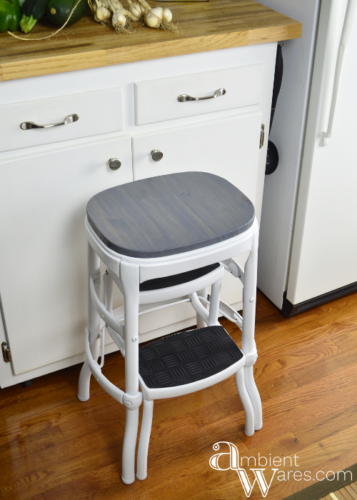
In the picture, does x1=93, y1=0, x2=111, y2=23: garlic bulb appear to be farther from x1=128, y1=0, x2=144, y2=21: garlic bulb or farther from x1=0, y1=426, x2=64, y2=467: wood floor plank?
x1=0, y1=426, x2=64, y2=467: wood floor plank

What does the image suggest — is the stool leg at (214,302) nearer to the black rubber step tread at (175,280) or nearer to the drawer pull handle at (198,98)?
the black rubber step tread at (175,280)

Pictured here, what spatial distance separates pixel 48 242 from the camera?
1.43 meters

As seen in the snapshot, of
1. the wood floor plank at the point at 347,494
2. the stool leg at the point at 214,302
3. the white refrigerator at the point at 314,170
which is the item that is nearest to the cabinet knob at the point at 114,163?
the stool leg at the point at 214,302

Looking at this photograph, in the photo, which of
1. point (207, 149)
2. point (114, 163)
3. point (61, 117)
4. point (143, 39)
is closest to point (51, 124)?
point (61, 117)

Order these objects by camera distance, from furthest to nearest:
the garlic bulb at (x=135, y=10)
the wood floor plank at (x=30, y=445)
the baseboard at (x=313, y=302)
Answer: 1. the baseboard at (x=313, y=302)
2. the wood floor plank at (x=30, y=445)
3. the garlic bulb at (x=135, y=10)

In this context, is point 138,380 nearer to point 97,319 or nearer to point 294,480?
point 97,319

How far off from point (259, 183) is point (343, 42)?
45 centimetres

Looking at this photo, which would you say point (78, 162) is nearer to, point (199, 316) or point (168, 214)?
point (168, 214)

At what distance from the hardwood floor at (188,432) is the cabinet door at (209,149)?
61cm

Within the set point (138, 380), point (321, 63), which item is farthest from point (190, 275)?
point (321, 63)

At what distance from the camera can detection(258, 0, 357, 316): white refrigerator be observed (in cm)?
147

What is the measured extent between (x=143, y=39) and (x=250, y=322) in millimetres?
724

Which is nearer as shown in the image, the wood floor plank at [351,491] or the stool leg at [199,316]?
the wood floor plank at [351,491]

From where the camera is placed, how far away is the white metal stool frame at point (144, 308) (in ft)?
3.80
